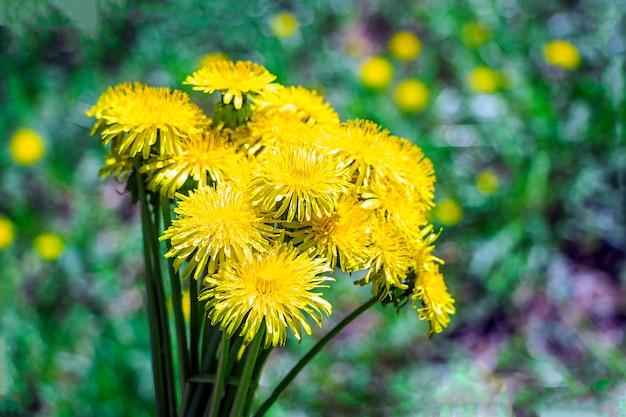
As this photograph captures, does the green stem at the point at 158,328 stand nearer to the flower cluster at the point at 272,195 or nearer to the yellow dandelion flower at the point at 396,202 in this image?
the flower cluster at the point at 272,195

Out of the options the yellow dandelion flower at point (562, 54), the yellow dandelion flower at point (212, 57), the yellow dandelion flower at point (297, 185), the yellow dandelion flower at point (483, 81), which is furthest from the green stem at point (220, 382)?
the yellow dandelion flower at point (562, 54)

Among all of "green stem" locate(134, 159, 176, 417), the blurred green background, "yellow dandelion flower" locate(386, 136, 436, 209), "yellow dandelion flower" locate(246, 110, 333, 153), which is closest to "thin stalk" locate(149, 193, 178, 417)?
"green stem" locate(134, 159, 176, 417)

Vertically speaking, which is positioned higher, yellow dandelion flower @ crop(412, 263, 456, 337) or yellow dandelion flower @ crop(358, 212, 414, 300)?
yellow dandelion flower @ crop(358, 212, 414, 300)

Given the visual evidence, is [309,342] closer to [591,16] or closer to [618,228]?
[618,228]

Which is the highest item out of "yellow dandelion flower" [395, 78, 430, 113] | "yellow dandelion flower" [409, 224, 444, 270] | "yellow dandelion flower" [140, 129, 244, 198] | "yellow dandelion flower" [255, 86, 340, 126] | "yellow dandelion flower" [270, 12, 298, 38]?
"yellow dandelion flower" [140, 129, 244, 198]

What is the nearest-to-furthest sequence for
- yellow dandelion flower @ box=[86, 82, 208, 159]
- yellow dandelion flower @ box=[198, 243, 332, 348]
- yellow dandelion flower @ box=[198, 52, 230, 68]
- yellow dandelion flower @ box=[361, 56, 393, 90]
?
yellow dandelion flower @ box=[198, 243, 332, 348]
yellow dandelion flower @ box=[86, 82, 208, 159]
yellow dandelion flower @ box=[198, 52, 230, 68]
yellow dandelion flower @ box=[361, 56, 393, 90]

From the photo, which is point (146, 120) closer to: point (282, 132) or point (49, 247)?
point (282, 132)

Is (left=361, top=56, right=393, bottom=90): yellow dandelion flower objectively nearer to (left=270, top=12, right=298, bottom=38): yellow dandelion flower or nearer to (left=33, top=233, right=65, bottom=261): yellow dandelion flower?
(left=270, top=12, right=298, bottom=38): yellow dandelion flower

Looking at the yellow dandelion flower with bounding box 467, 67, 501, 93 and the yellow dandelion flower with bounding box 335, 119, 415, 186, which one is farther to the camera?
the yellow dandelion flower with bounding box 467, 67, 501, 93

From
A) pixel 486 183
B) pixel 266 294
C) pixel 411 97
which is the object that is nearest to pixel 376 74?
pixel 411 97
